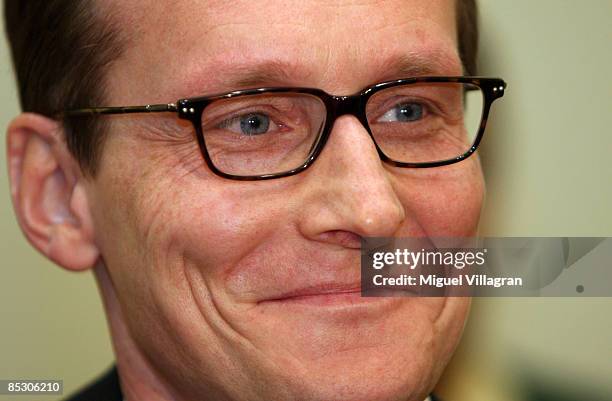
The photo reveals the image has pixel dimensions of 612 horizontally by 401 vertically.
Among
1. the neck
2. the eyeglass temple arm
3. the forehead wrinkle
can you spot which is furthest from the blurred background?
the forehead wrinkle

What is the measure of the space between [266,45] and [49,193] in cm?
50

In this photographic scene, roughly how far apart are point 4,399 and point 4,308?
0.17 meters

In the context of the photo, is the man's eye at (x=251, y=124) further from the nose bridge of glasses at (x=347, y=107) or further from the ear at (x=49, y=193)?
the ear at (x=49, y=193)

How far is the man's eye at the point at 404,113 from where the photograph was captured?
3.98 feet

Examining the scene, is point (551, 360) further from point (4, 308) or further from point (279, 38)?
point (4, 308)

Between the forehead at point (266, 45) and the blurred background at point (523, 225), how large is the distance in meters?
0.46

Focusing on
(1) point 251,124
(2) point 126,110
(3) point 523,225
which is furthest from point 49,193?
(3) point 523,225

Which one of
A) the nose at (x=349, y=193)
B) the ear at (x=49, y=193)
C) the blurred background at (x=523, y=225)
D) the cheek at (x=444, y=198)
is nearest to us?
the nose at (x=349, y=193)

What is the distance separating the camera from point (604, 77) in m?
1.65

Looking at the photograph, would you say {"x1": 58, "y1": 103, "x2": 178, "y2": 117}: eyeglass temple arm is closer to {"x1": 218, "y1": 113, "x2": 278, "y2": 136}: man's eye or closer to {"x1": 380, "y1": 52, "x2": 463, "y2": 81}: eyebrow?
{"x1": 218, "y1": 113, "x2": 278, "y2": 136}: man's eye

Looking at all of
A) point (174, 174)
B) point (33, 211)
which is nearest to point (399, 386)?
point (174, 174)

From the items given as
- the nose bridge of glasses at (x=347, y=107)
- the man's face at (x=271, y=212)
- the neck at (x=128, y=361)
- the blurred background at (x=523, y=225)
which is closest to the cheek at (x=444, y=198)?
the man's face at (x=271, y=212)

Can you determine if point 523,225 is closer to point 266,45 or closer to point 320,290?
point 320,290

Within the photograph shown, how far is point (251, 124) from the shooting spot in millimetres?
1146
